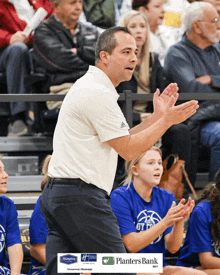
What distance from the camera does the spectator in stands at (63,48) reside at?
12.2ft

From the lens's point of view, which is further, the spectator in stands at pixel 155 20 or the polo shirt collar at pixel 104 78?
the spectator in stands at pixel 155 20

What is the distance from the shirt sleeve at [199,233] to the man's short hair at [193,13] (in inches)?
67.3

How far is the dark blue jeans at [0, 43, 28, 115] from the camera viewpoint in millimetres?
3807

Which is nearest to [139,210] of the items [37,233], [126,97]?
[37,233]

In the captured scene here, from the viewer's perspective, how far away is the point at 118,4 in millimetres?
4406

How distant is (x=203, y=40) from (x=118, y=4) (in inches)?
39.0

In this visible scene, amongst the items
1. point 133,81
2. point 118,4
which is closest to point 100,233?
point 133,81

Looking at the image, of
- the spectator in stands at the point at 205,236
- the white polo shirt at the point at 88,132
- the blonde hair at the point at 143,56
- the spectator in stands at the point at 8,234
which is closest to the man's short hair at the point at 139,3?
the blonde hair at the point at 143,56

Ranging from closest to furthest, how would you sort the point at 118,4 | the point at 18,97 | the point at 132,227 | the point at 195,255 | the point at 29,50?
the point at 132,227, the point at 195,255, the point at 18,97, the point at 29,50, the point at 118,4

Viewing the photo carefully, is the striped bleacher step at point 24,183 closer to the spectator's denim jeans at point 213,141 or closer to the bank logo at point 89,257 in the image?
the spectator's denim jeans at point 213,141

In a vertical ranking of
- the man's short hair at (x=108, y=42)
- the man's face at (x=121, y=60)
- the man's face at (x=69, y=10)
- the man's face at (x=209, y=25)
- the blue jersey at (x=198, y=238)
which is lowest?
the blue jersey at (x=198, y=238)

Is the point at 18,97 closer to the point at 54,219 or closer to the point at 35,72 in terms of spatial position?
the point at 35,72

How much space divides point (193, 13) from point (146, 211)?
1.90 metres

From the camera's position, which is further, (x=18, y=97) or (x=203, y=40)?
(x=203, y=40)
